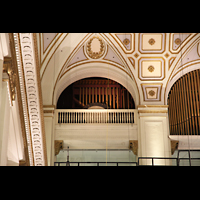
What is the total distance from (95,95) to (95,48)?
187cm

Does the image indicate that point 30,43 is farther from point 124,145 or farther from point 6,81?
point 124,145


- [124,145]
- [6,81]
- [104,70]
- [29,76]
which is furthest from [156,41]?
[6,81]

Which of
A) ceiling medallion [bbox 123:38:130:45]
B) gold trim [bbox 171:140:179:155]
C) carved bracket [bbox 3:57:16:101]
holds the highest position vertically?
ceiling medallion [bbox 123:38:130:45]

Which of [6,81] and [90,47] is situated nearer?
[6,81]

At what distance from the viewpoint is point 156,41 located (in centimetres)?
1179

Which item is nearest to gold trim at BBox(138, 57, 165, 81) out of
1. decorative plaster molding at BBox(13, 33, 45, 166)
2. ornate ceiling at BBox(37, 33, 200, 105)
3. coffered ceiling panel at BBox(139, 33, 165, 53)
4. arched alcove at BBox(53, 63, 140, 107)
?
ornate ceiling at BBox(37, 33, 200, 105)

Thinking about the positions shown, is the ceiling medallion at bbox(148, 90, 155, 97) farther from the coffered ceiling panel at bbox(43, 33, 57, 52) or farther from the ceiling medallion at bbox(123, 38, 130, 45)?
the coffered ceiling panel at bbox(43, 33, 57, 52)

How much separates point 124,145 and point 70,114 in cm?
215

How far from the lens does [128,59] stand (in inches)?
471

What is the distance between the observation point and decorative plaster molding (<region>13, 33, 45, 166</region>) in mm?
7754

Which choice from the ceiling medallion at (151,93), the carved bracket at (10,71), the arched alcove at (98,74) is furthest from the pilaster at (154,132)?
the carved bracket at (10,71)

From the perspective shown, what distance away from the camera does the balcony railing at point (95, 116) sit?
11805mm
